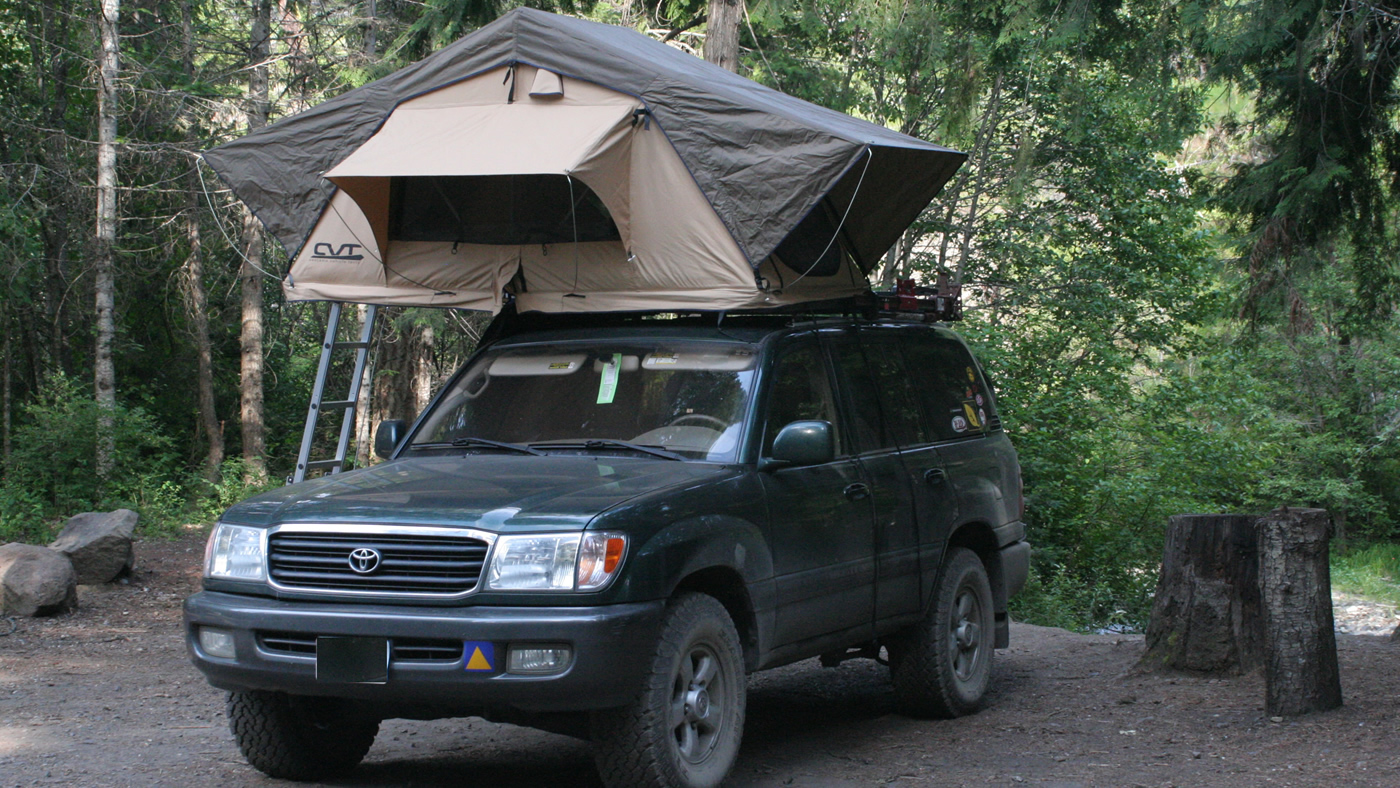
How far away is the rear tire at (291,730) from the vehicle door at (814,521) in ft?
5.99

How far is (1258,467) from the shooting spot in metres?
18.8

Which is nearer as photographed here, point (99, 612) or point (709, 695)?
point (709, 695)

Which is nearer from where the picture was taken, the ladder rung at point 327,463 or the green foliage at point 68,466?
the ladder rung at point 327,463

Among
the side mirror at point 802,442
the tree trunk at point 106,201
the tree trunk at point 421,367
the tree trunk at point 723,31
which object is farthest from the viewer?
the tree trunk at point 421,367

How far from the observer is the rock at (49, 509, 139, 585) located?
1052 cm

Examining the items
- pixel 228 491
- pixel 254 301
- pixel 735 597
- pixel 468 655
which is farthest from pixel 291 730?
pixel 254 301

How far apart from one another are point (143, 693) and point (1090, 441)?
12640 mm

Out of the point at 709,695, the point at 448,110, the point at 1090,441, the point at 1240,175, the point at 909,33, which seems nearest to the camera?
the point at 709,695

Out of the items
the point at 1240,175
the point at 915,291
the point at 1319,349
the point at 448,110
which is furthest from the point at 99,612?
the point at 1319,349

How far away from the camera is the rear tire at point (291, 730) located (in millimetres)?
4938

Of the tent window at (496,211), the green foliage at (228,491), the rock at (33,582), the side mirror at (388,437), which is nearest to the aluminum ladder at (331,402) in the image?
the tent window at (496,211)

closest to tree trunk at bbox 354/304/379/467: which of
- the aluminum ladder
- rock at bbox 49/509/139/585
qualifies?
rock at bbox 49/509/139/585

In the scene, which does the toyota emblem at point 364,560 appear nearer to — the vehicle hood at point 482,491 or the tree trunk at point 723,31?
the vehicle hood at point 482,491

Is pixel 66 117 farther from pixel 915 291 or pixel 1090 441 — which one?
pixel 915 291
